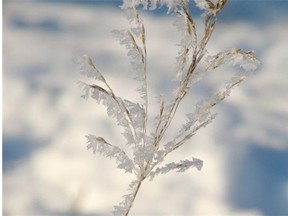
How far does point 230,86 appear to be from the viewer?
1.59 m

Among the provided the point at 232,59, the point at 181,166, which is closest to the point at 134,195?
the point at 181,166

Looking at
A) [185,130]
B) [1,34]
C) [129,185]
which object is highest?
[1,34]

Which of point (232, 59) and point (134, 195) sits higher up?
point (232, 59)

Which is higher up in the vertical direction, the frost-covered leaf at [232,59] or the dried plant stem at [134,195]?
the frost-covered leaf at [232,59]

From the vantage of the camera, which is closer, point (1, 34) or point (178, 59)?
point (178, 59)

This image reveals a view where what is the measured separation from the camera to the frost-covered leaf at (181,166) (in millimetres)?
1570

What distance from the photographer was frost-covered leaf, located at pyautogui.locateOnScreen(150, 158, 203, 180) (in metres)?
1.57

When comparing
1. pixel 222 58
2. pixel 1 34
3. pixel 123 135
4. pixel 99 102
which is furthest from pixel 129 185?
pixel 1 34

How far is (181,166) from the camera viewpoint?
5.19ft

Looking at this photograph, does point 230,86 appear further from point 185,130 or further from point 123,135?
A: point 123,135

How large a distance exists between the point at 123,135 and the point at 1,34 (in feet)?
3.82

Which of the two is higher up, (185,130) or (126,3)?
(126,3)

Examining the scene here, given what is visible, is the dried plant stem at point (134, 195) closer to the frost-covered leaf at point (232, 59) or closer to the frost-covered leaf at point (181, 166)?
the frost-covered leaf at point (181, 166)

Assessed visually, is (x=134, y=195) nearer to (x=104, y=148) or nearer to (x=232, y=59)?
(x=104, y=148)
